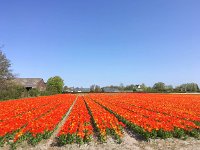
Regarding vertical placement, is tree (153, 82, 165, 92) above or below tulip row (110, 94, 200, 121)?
above

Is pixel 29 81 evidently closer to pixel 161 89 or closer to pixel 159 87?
pixel 161 89

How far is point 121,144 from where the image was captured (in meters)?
10.5

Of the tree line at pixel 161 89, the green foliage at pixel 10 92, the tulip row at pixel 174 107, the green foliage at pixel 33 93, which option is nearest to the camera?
the tulip row at pixel 174 107

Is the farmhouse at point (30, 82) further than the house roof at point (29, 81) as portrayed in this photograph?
No

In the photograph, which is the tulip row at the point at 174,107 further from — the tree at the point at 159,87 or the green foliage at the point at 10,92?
the tree at the point at 159,87

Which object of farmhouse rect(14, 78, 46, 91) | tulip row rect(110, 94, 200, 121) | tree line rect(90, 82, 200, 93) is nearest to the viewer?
tulip row rect(110, 94, 200, 121)

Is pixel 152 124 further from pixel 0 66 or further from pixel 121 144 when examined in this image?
pixel 0 66

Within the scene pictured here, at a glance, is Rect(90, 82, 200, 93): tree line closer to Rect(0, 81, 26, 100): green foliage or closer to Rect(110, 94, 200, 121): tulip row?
Rect(0, 81, 26, 100): green foliage

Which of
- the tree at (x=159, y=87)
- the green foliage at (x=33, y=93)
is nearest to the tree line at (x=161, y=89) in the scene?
the tree at (x=159, y=87)

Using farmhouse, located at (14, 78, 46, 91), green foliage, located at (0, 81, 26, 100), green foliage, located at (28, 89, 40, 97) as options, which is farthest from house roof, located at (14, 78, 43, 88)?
green foliage, located at (0, 81, 26, 100)

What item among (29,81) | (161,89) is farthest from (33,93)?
(161,89)

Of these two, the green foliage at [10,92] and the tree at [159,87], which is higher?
the tree at [159,87]

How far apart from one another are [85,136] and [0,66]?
45.0 m

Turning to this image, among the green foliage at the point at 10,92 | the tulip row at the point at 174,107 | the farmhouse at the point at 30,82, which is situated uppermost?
the farmhouse at the point at 30,82
